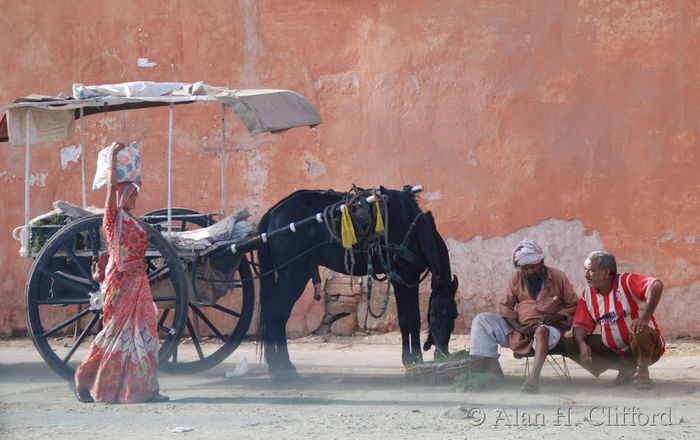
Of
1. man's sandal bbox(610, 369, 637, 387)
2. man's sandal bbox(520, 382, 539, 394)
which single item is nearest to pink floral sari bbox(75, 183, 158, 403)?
man's sandal bbox(520, 382, 539, 394)

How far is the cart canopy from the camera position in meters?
6.23

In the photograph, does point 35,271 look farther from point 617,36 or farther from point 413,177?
point 617,36

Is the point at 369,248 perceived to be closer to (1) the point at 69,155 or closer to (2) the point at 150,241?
(2) the point at 150,241

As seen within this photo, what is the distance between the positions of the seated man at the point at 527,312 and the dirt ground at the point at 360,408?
1.00ft

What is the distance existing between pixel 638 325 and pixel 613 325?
21 centimetres

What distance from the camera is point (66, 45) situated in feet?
30.4

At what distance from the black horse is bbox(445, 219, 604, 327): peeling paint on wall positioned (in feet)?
5.90

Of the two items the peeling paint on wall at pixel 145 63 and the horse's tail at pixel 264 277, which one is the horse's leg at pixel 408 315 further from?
the peeling paint on wall at pixel 145 63

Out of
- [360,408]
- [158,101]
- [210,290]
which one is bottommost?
[360,408]

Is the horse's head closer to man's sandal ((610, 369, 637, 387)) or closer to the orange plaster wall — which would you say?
man's sandal ((610, 369, 637, 387))

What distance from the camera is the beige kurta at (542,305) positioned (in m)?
5.88

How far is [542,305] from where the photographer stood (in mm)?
5895

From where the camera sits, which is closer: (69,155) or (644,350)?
(644,350)

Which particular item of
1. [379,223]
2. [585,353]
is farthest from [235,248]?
[585,353]
